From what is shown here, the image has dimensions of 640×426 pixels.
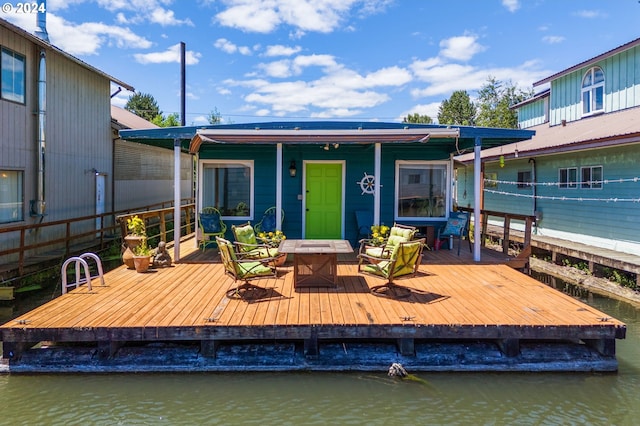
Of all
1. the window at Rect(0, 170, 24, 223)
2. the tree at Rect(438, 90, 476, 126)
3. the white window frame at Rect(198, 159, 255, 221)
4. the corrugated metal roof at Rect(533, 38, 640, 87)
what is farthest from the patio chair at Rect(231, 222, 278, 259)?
the tree at Rect(438, 90, 476, 126)

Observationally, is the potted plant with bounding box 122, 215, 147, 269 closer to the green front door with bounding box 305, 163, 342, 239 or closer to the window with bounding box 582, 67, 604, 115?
the green front door with bounding box 305, 163, 342, 239

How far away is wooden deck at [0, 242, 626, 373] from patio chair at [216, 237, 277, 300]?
27 cm

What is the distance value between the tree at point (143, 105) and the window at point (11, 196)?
4042cm

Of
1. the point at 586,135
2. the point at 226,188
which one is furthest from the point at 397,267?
the point at 586,135

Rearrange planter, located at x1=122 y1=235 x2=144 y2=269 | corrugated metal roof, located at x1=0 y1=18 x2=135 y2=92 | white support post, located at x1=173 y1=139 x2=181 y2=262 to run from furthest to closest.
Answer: corrugated metal roof, located at x1=0 y1=18 x2=135 y2=92 < white support post, located at x1=173 y1=139 x2=181 y2=262 < planter, located at x1=122 y1=235 x2=144 y2=269

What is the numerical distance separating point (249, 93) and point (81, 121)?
33791 millimetres

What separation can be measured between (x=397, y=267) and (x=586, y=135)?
7.18 metres

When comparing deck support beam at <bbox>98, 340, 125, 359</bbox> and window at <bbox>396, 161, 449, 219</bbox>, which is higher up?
window at <bbox>396, 161, 449, 219</bbox>

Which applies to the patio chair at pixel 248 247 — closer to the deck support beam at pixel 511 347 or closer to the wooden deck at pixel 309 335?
the wooden deck at pixel 309 335

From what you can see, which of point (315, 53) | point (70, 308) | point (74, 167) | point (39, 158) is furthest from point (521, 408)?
point (315, 53)

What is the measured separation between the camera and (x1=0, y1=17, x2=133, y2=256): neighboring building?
8.46 meters

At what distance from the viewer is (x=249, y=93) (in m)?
43.5

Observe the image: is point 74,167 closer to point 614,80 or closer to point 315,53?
point 614,80

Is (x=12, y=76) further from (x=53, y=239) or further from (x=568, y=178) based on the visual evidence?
(x=568, y=178)
